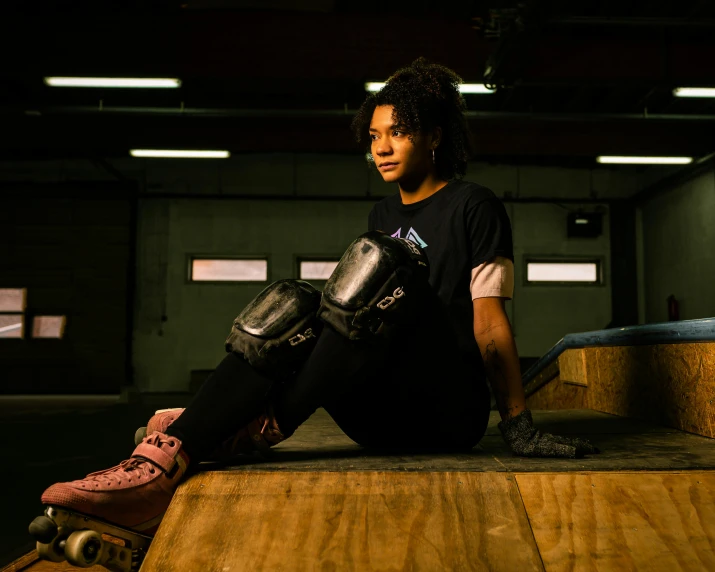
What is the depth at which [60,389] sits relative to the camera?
32.1 ft

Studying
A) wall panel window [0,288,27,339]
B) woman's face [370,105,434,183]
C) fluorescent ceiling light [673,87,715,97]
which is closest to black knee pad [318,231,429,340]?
woman's face [370,105,434,183]

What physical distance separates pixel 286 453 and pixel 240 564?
488 mm

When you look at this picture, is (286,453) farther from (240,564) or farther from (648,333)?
(648,333)

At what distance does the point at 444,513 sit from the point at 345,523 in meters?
0.17

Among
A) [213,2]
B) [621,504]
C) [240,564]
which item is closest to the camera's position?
[240,564]

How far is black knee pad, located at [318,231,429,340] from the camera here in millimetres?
1136

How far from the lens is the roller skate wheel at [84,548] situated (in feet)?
3.33

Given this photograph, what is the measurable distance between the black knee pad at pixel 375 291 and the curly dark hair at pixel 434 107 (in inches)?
18.9

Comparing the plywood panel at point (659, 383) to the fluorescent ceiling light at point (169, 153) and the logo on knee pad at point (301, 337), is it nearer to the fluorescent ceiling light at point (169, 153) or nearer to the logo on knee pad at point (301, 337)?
the logo on knee pad at point (301, 337)

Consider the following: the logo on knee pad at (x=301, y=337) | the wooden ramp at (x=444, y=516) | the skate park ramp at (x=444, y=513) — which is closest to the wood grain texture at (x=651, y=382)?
the skate park ramp at (x=444, y=513)

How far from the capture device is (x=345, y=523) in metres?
1.03

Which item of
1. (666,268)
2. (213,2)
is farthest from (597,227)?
Answer: (213,2)

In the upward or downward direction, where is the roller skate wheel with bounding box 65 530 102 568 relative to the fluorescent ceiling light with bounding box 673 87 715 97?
downward

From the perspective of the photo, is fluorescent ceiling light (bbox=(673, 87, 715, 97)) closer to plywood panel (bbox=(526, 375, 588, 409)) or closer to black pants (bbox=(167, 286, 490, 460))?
plywood panel (bbox=(526, 375, 588, 409))
